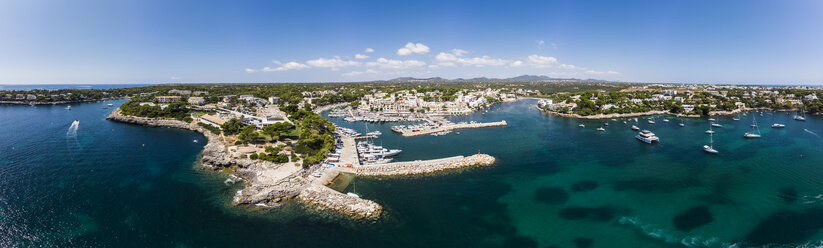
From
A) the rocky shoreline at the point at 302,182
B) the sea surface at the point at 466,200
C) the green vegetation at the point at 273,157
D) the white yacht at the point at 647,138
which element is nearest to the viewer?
the sea surface at the point at 466,200

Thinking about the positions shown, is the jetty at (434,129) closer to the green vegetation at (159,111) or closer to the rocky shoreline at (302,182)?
the rocky shoreline at (302,182)

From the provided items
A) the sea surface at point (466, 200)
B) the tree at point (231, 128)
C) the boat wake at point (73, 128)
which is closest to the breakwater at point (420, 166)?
the sea surface at point (466, 200)

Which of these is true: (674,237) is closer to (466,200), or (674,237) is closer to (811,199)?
(466,200)

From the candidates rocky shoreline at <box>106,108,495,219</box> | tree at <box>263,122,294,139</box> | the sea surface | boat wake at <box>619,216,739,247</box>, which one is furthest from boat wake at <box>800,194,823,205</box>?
tree at <box>263,122,294,139</box>

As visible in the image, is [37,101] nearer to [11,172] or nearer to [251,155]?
A: [11,172]

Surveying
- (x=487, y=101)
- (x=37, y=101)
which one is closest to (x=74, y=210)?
(x=487, y=101)

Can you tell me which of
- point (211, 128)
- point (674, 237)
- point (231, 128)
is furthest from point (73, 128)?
point (674, 237)
